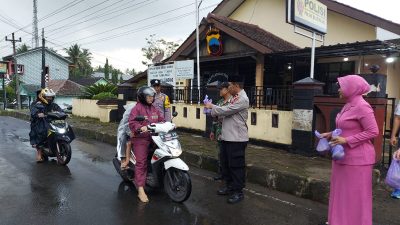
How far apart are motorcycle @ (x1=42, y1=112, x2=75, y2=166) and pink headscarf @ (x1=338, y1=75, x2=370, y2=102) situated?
5.63 meters

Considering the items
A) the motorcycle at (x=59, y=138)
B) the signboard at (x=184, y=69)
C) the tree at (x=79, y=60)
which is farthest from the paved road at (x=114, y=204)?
the tree at (x=79, y=60)

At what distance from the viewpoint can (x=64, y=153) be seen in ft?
24.0

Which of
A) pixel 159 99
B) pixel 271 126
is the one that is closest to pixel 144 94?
pixel 159 99

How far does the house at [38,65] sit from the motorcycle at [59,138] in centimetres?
4726

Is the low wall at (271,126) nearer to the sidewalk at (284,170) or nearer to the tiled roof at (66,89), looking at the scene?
the sidewalk at (284,170)

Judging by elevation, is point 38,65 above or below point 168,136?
above

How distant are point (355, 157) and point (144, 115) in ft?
9.56

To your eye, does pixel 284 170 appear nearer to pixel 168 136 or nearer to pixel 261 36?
pixel 168 136

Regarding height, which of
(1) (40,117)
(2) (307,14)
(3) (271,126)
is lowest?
(3) (271,126)

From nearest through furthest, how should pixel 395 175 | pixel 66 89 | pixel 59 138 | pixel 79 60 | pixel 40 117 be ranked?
pixel 395 175
pixel 59 138
pixel 40 117
pixel 66 89
pixel 79 60

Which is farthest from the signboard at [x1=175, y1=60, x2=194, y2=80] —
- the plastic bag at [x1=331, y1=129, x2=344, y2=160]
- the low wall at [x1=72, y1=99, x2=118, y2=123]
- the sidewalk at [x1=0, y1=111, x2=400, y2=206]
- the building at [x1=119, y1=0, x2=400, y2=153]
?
the plastic bag at [x1=331, y1=129, x2=344, y2=160]

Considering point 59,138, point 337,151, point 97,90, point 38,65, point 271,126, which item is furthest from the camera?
point 38,65

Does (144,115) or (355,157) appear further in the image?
(144,115)

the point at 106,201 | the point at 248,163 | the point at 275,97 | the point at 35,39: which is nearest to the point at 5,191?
the point at 106,201
